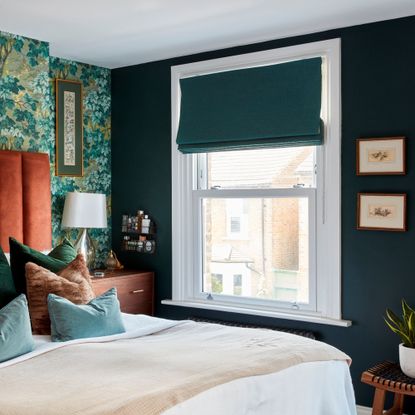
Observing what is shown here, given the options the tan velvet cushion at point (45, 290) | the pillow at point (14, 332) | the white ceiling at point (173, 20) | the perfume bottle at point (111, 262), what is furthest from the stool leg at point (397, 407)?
the perfume bottle at point (111, 262)

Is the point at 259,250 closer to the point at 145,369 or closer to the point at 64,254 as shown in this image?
the point at 64,254

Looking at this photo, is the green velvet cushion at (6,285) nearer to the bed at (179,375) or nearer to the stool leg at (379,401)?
the bed at (179,375)

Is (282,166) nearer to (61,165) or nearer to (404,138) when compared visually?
(404,138)

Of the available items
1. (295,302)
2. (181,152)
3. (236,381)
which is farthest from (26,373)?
(181,152)

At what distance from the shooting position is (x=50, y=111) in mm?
4906

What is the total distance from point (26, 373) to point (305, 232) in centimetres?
235

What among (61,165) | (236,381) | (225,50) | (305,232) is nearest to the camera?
(236,381)

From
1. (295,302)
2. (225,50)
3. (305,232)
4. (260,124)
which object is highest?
(225,50)

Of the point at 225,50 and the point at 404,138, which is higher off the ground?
the point at 225,50

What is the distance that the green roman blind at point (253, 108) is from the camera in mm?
4266

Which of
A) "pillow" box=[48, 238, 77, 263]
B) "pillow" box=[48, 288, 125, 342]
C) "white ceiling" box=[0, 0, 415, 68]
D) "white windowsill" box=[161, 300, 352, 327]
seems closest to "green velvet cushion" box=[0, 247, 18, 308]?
"pillow" box=[48, 288, 125, 342]

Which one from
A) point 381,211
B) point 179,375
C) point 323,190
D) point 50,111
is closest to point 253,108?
point 323,190

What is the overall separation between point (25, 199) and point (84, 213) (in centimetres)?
54

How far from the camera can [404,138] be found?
3.88 m
